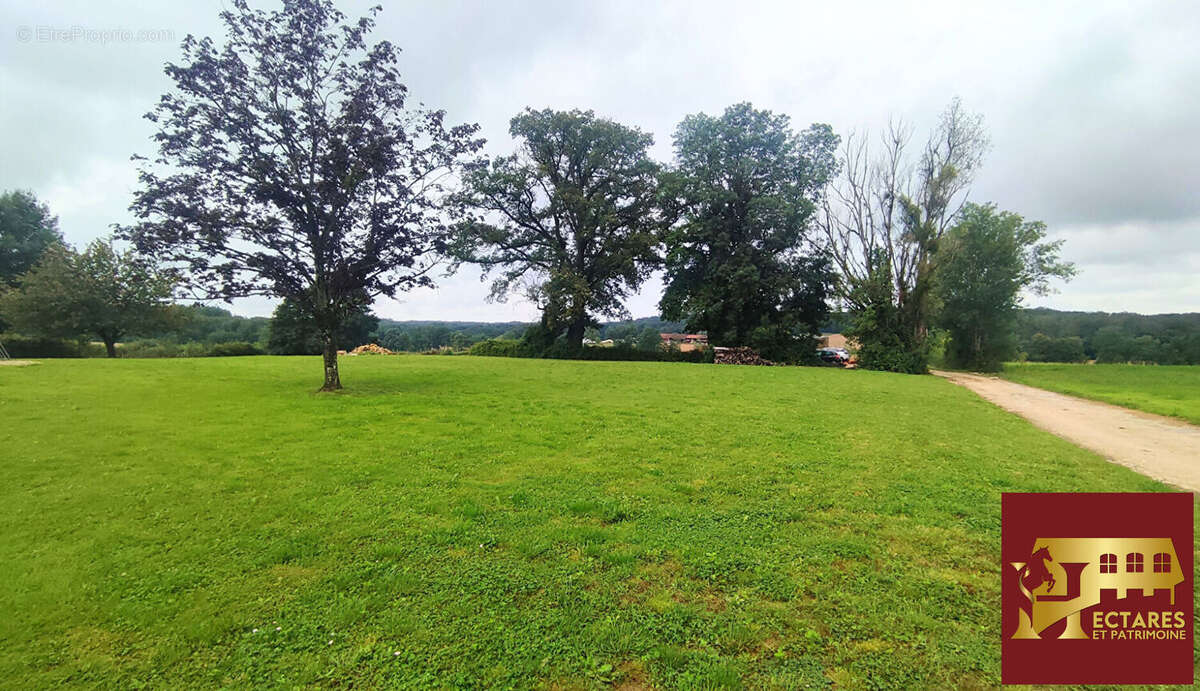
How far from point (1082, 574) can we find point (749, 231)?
30.8 m

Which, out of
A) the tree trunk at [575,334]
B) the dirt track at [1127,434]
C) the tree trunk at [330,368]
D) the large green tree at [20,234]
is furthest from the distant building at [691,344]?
the large green tree at [20,234]

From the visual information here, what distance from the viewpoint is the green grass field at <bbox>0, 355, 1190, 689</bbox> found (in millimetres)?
2455

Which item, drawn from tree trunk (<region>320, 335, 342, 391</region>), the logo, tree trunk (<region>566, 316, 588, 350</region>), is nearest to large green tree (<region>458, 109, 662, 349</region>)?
tree trunk (<region>566, 316, 588, 350</region>)

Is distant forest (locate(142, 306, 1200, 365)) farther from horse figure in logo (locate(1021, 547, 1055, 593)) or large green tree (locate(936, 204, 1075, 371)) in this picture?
horse figure in logo (locate(1021, 547, 1055, 593))

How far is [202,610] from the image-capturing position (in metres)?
2.85

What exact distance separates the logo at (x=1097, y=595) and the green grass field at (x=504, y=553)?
23cm

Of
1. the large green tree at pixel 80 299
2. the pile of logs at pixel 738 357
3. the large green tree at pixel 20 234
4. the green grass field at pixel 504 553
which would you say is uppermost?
the large green tree at pixel 20 234

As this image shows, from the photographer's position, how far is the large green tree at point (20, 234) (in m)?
34.8

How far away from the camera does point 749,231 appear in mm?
31109

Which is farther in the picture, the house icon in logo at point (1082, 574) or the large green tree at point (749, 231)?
the large green tree at point (749, 231)

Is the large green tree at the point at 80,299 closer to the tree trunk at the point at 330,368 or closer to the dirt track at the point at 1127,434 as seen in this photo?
the tree trunk at the point at 330,368

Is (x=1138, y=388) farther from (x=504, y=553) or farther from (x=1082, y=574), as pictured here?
(x=504, y=553)

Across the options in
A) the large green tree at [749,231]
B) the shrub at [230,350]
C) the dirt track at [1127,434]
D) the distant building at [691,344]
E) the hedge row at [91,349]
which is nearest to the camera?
the dirt track at [1127,434]

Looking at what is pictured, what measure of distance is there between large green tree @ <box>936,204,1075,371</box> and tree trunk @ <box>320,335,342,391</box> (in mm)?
35097
